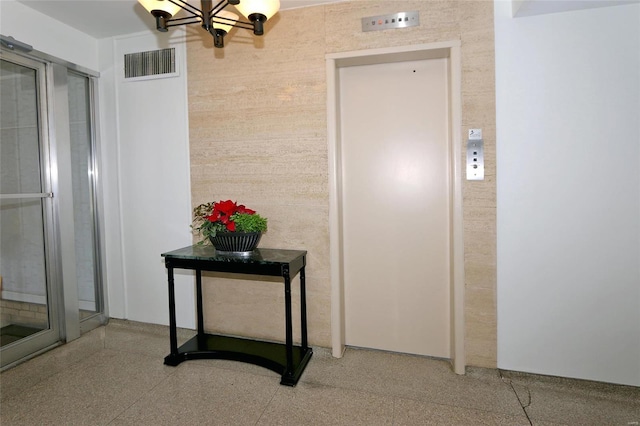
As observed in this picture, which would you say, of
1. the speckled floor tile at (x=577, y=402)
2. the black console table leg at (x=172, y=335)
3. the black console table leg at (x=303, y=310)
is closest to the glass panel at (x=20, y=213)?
the black console table leg at (x=172, y=335)

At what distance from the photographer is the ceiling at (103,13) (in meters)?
2.41

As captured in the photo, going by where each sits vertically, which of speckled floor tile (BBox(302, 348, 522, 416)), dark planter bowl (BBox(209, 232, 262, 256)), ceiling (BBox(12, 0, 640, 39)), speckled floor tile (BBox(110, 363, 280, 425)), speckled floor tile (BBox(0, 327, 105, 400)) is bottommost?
speckled floor tile (BBox(302, 348, 522, 416))

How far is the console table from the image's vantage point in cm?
215

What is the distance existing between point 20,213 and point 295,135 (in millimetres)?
2250

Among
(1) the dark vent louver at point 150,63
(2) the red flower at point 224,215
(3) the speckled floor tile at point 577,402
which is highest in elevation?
(1) the dark vent louver at point 150,63

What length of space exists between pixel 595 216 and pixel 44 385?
3.78m

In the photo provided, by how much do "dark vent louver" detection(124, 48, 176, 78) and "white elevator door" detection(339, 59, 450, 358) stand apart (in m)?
1.53

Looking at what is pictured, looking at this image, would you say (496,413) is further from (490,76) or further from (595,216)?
(490,76)

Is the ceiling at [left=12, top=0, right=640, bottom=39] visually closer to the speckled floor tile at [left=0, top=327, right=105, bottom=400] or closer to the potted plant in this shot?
the potted plant

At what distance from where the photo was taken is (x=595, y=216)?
6.68 feet

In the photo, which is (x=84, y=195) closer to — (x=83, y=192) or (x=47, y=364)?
(x=83, y=192)

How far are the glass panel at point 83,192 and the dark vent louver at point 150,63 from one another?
1.57 ft

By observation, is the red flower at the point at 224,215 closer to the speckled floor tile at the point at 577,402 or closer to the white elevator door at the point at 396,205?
the white elevator door at the point at 396,205

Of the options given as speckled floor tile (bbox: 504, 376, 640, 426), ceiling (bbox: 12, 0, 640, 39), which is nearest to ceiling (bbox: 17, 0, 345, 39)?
ceiling (bbox: 12, 0, 640, 39)
